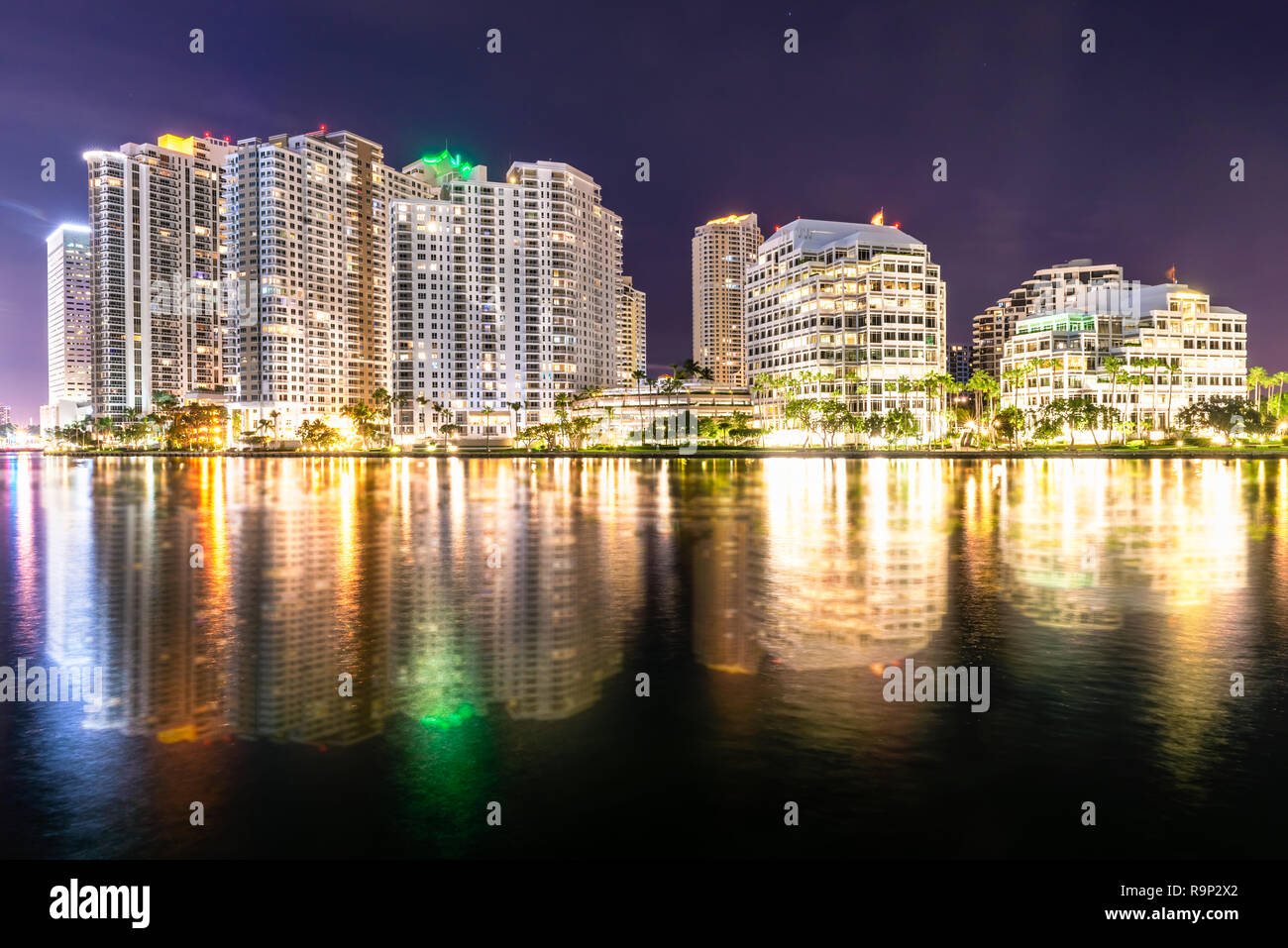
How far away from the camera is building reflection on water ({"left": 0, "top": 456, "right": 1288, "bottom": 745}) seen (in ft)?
42.0

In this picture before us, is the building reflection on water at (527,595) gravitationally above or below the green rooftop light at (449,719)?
above

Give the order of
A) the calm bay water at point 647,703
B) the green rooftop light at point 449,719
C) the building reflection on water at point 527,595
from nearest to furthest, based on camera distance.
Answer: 1. the calm bay water at point 647,703
2. the green rooftop light at point 449,719
3. the building reflection on water at point 527,595

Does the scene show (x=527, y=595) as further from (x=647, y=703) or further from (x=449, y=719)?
(x=449, y=719)

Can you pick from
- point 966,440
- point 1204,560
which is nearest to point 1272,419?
point 966,440

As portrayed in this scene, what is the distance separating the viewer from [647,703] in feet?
39.3

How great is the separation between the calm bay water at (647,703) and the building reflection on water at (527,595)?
13 centimetres

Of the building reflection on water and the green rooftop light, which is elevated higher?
the building reflection on water

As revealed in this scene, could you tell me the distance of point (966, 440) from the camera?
200m

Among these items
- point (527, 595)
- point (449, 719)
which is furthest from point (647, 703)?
point (527, 595)

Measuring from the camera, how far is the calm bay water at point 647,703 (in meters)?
8.27

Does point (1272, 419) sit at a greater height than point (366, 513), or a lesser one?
greater

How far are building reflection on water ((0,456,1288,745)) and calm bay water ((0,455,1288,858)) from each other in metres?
0.13
